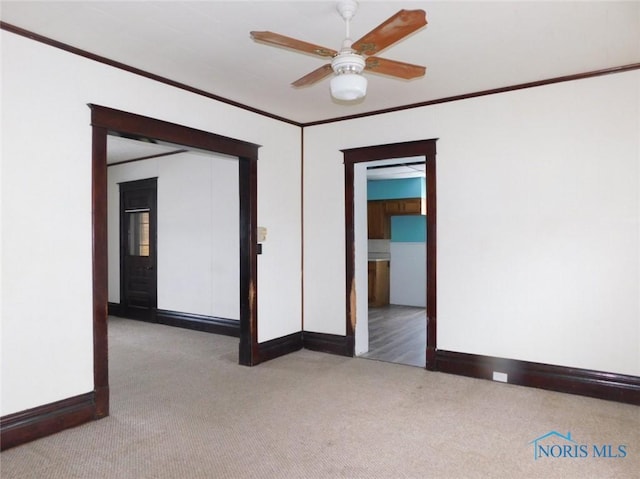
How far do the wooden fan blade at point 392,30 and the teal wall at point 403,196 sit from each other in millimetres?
6318

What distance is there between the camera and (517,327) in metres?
3.91

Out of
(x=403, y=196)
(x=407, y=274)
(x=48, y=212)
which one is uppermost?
(x=403, y=196)

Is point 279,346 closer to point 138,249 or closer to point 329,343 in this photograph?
point 329,343

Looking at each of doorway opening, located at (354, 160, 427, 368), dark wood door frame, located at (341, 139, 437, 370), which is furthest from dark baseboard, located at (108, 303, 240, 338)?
doorway opening, located at (354, 160, 427, 368)

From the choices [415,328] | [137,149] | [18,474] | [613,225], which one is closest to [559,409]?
[613,225]

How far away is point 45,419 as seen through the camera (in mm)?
2887

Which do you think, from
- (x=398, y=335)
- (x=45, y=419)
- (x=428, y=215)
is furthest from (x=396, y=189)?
(x=45, y=419)

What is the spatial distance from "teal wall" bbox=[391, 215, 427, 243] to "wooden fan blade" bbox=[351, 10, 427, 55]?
21.6 ft

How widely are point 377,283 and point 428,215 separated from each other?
4161 mm

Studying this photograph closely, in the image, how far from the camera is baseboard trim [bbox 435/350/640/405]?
3.46 meters

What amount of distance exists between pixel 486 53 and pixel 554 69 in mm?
716

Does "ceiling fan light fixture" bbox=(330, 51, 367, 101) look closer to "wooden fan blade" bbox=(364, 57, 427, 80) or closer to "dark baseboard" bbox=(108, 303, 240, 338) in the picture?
"wooden fan blade" bbox=(364, 57, 427, 80)

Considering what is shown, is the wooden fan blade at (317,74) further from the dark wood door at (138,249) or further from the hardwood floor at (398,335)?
the dark wood door at (138,249)

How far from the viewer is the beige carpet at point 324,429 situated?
2.51m
